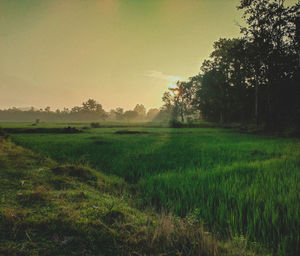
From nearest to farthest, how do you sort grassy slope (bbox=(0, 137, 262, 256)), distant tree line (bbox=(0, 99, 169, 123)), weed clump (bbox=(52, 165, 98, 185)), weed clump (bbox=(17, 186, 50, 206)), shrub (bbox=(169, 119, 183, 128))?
grassy slope (bbox=(0, 137, 262, 256)), weed clump (bbox=(17, 186, 50, 206)), weed clump (bbox=(52, 165, 98, 185)), shrub (bbox=(169, 119, 183, 128)), distant tree line (bbox=(0, 99, 169, 123))

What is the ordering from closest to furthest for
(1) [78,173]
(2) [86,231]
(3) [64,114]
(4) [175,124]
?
(2) [86,231]
(1) [78,173]
(4) [175,124]
(3) [64,114]

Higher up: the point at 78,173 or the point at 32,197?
the point at 32,197

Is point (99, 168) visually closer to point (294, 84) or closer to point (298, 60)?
point (294, 84)

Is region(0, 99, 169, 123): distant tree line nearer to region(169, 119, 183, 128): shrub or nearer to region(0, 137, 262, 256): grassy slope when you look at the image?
region(169, 119, 183, 128): shrub

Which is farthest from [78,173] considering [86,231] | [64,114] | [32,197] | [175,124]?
[64,114]

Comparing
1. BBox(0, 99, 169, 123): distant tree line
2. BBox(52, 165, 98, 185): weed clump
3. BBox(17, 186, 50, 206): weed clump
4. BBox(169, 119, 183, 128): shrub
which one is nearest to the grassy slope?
BBox(17, 186, 50, 206): weed clump

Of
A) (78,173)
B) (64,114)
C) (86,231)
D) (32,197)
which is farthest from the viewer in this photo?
(64,114)

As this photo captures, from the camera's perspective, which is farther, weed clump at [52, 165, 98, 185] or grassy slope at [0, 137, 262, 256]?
weed clump at [52, 165, 98, 185]

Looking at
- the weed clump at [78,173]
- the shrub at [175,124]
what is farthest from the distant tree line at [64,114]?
the weed clump at [78,173]

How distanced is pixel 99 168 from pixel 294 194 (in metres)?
5.16

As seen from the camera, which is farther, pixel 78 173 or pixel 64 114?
pixel 64 114

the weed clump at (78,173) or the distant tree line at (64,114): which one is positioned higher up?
the distant tree line at (64,114)

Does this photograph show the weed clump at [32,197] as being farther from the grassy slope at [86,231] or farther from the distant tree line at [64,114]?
the distant tree line at [64,114]

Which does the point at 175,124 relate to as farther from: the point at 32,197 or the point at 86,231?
the point at 86,231
